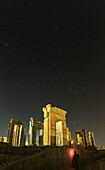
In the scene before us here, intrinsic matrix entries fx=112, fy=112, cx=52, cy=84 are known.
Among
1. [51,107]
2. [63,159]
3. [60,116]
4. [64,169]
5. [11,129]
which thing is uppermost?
[51,107]

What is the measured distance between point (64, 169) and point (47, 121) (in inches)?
396

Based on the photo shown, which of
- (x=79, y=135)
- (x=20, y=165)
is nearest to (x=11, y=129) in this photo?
(x=20, y=165)

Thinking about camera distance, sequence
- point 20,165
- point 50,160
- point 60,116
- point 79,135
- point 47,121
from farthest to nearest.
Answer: point 79,135 → point 60,116 → point 47,121 → point 50,160 → point 20,165

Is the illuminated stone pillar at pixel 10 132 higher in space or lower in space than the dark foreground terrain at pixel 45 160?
higher

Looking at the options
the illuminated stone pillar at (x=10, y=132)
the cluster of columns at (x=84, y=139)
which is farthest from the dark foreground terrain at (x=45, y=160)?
the cluster of columns at (x=84, y=139)

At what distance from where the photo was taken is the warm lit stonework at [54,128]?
52.0ft

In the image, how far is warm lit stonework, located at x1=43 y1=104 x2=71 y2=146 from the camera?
15.9 metres

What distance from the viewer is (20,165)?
639cm

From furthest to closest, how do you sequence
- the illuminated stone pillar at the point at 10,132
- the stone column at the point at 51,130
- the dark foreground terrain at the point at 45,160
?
the stone column at the point at 51,130 < the illuminated stone pillar at the point at 10,132 < the dark foreground terrain at the point at 45,160

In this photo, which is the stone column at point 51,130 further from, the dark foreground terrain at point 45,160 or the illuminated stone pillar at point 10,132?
the dark foreground terrain at point 45,160

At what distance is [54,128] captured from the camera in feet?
55.4

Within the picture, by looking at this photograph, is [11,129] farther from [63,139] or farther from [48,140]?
[63,139]

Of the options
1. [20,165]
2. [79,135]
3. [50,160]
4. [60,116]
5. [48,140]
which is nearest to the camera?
[20,165]

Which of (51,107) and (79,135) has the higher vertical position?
(51,107)
